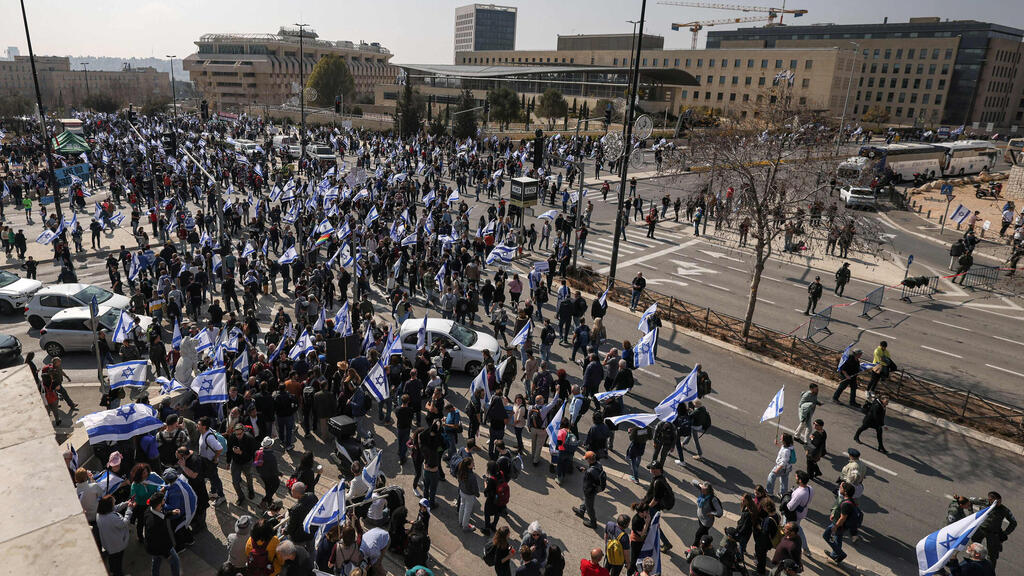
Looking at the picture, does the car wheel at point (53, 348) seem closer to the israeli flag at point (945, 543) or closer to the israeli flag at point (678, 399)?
the israeli flag at point (678, 399)

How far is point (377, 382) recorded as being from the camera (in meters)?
13.2

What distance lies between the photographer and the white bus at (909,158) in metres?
58.7

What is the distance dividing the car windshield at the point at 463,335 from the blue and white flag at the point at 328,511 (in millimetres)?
8765

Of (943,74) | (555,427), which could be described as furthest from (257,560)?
(943,74)

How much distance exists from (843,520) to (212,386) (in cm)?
1145

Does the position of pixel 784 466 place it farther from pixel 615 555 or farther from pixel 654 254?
pixel 654 254

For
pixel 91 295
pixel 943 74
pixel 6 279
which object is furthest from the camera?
pixel 943 74

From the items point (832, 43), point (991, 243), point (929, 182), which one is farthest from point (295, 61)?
point (991, 243)

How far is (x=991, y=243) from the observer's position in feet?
114

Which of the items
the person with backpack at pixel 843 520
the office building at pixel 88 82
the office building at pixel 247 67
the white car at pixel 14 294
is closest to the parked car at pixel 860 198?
the person with backpack at pixel 843 520

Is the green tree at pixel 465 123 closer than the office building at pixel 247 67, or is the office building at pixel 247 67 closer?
the green tree at pixel 465 123

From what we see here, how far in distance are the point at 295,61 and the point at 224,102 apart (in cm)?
1970

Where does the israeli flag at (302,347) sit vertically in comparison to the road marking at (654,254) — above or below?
above

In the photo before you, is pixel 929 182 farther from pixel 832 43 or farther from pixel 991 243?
pixel 832 43
